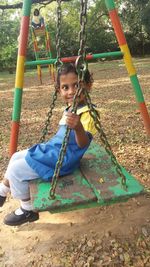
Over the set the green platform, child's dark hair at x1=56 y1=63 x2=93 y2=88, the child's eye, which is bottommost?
the green platform

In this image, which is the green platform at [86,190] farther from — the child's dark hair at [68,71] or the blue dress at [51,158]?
the child's dark hair at [68,71]

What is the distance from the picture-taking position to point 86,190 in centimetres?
→ 207

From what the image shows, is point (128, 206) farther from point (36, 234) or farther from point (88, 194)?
point (88, 194)

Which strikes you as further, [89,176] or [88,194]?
[89,176]

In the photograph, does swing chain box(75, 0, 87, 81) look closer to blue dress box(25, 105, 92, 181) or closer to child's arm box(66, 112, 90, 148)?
child's arm box(66, 112, 90, 148)

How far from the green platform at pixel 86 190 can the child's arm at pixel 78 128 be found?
25cm

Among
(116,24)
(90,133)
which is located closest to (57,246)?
(90,133)

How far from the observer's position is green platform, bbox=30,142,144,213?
6.39ft

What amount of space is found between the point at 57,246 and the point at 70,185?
1.97ft

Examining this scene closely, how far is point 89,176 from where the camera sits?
2.26 metres

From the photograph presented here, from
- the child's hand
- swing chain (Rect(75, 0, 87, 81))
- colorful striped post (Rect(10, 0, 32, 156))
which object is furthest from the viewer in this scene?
colorful striped post (Rect(10, 0, 32, 156))

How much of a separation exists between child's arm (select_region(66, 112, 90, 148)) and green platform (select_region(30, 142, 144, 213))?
25cm

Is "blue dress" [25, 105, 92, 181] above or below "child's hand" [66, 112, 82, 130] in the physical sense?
below

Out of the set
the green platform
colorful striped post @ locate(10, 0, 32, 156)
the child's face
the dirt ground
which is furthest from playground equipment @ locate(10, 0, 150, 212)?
colorful striped post @ locate(10, 0, 32, 156)
